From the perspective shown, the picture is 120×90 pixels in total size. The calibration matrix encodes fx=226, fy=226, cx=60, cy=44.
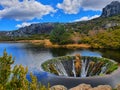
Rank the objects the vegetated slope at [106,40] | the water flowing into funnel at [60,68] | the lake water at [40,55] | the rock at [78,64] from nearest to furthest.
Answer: the water flowing into funnel at [60,68]
the rock at [78,64]
the lake water at [40,55]
the vegetated slope at [106,40]

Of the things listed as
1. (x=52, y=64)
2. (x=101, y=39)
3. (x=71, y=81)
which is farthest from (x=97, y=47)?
(x=71, y=81)

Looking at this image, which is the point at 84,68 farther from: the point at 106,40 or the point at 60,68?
the point at 106,40

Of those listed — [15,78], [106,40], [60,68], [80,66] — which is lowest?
[80,66]

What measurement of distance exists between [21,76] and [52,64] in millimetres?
30555

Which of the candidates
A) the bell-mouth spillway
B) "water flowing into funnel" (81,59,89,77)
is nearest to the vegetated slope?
the bell-mouth spillway

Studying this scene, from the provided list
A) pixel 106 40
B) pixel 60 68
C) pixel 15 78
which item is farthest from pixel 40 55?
pixel 15 78

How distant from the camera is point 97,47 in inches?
2936

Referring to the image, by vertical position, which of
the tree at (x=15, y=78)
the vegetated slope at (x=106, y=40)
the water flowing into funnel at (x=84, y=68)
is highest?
the tree at (x=15, y=78)

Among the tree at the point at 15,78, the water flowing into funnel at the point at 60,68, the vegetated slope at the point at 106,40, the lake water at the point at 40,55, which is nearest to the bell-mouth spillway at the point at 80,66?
the water flowing into funnel at the point at 60,68

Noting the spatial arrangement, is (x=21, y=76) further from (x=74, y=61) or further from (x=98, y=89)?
(x=74, y=61)

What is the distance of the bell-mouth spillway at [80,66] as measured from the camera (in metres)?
35.0

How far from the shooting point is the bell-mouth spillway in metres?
35.0

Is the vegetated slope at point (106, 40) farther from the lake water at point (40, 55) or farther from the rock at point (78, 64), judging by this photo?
the rock at point (78, 64)

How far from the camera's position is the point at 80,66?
3906cm
